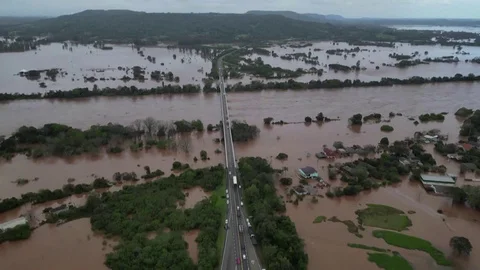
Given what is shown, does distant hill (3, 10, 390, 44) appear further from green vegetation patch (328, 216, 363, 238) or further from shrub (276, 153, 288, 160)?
green vegetation patch (328, 216, 363, 238)

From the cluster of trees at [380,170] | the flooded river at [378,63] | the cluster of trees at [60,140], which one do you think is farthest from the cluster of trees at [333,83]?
the cluster of trees at [380,170]

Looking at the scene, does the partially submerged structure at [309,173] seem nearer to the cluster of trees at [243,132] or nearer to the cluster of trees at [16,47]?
the cluster of trees at [243,132]

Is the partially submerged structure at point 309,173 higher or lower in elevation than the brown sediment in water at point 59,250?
higher

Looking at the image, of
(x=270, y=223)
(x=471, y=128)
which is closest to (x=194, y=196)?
(x=270, y=223)

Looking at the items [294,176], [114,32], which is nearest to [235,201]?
[294,176]

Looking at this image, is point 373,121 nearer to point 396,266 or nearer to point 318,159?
point 318,159

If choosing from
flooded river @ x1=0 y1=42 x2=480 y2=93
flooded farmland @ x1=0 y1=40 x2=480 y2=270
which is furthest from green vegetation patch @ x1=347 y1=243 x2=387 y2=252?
flooded river @ x1=0 y1=42 x2=480 y2=93
